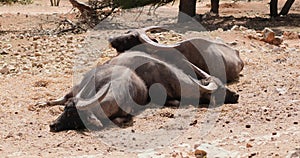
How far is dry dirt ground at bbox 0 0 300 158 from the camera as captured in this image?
4598 mm

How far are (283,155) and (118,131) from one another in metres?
1.78

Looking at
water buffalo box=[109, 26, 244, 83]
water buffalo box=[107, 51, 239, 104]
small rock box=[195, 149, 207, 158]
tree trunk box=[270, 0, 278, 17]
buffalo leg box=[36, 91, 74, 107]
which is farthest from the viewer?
tree trunk box=[270, 0, 278, 17]

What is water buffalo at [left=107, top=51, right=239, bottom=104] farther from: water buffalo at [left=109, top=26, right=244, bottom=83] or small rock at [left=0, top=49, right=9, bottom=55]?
small rock at [left=0, top=49, right=9, bottom=55]

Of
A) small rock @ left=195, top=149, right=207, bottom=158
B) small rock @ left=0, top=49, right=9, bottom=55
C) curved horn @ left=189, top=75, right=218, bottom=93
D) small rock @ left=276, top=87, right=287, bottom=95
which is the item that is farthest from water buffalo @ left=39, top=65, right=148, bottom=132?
small rock @ left=0, top=49, right=9, bottom=55

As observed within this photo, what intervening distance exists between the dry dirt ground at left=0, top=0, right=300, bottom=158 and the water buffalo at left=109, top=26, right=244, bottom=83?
0.22 meters

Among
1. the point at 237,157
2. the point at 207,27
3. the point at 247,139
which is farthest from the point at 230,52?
the point at 207,27

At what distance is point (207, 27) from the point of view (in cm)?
1506

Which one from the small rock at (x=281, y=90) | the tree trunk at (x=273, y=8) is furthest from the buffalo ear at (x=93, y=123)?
the tree trunk at (x=273, y=8)

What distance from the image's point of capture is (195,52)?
6.71 metres

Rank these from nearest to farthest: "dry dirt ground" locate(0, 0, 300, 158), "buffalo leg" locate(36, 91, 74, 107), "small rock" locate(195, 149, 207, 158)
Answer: "small rock" locate(195, 149, 207, 158), "dry dirt ground" locate(0, 0, 300, 158), "buffalo leg" locate(36, 91, 74, 107)

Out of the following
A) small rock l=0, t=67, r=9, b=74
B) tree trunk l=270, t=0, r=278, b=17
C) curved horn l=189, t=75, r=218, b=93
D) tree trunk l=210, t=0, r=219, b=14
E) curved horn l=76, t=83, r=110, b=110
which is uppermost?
curved horn l=76, t=83, r=110, b=110

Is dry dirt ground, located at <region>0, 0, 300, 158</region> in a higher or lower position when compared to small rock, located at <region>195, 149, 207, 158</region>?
lower

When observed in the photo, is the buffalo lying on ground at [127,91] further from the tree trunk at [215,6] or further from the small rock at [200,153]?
the tree trunk at [215,6]

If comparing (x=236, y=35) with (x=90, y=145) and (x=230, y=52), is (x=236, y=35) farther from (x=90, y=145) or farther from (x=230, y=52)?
(x=90, y=145)
